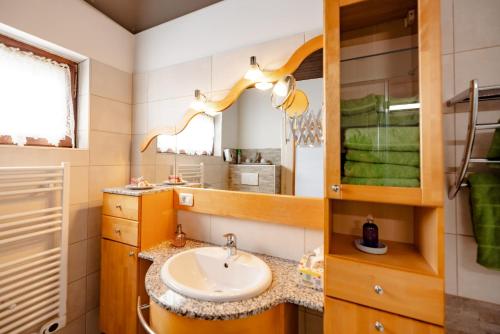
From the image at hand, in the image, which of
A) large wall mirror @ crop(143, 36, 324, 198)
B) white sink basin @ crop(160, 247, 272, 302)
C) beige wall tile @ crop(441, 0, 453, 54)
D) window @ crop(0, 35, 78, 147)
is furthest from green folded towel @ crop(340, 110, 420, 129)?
window @ crop(0, 35, 78, 147)

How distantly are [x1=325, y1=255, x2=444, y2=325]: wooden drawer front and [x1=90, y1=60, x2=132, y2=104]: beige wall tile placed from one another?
188 centimetres

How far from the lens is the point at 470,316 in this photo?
87 cm

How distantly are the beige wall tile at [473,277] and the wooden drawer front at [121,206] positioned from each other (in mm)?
1569

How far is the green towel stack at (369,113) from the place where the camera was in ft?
2.76

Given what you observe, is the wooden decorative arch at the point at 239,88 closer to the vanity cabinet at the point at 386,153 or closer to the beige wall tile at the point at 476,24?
the vanity cabinet at the point at 386,153

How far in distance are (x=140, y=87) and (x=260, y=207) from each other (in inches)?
56.6

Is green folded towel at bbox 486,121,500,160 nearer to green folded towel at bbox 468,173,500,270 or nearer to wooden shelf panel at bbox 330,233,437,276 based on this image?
green folded towel at bbox 468,173,500,270

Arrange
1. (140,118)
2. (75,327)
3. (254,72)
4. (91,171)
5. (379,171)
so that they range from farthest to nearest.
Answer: (140,118), (91,171), (75,327), (254,72), (379,171)

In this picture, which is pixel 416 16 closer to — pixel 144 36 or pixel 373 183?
pixel 373 183

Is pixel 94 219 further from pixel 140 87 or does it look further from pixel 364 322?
pixel 364 322

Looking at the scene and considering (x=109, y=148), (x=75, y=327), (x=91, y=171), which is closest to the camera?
(x=75, y=327)

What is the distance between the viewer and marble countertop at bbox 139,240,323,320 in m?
0.80

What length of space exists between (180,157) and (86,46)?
1013 mm

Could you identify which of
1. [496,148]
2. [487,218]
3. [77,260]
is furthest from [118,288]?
[496,148]
